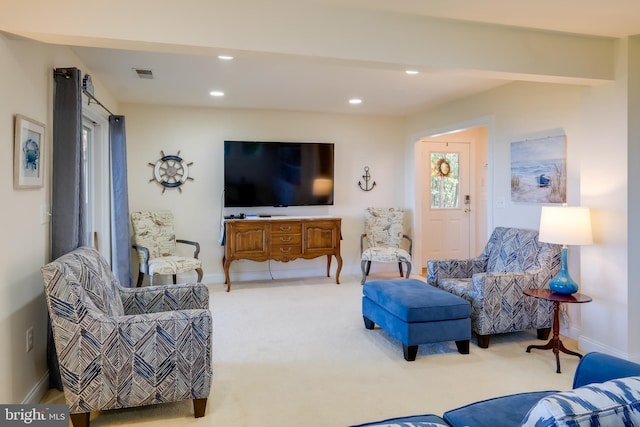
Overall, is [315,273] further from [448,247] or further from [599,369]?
[599,369]

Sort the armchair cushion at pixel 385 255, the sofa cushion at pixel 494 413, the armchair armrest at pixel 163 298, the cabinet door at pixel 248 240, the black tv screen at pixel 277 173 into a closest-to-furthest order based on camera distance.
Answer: the sofa cushion at pixel 494 413 → the armchair armrest at pixel 163 298 → the cabinet door at pixel 248 240 → the armchair cushion at pixel 385 255 → the black tv screen at pixel 277 173

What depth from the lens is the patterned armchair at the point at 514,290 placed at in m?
3.47

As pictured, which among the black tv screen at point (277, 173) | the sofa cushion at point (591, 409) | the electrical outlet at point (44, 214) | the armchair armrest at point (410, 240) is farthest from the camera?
the armchair armrest at point (410, 240)

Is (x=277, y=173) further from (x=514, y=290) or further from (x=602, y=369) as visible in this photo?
(x=602, y=369)

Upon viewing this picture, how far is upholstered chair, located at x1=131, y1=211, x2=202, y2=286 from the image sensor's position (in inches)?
194

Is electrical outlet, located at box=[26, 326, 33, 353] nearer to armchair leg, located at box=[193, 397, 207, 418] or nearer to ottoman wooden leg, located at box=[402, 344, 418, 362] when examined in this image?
armchair leg, located at box=[193, 397, 207, 418]

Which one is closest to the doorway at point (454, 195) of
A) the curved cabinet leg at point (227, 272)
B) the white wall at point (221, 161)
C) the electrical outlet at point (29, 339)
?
the white wall at point (221, 161)

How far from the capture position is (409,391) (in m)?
2.75

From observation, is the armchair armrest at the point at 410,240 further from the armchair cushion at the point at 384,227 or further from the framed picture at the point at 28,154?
the framed picture at the point at 28,154

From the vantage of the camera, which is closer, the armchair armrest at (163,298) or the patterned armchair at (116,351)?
the patterned armchair at (116,351)

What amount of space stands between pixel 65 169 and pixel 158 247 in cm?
270

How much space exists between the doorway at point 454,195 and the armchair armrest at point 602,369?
509 cm

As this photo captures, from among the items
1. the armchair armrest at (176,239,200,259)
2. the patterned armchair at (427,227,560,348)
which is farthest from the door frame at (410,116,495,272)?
the armchair armrest at (176,239,200,259)

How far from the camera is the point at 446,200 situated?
22.7 ft
